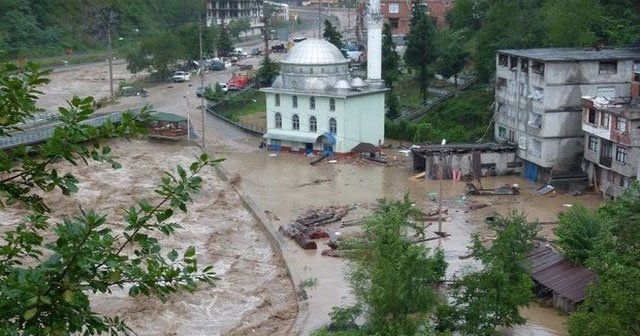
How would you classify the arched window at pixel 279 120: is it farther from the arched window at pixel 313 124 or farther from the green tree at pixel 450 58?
the green tree at pixel 450 58

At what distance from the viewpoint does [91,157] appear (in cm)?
570

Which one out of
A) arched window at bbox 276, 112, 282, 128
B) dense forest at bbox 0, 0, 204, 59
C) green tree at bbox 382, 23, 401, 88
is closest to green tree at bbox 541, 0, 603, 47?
green tree at bbox 382, 23, 401, 88

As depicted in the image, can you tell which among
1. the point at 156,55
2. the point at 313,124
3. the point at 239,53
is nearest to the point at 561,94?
the point at 313,124

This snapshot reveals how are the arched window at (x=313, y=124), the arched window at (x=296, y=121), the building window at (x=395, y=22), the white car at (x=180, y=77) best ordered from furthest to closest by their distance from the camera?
the building window at (x=395, y=22)
the white car at (x=180, y=77)
the arched window at (x=296, y=121)
the arched window at (x=313, y=124)

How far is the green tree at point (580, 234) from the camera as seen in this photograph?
20.9m

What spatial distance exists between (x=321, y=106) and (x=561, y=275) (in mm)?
22060

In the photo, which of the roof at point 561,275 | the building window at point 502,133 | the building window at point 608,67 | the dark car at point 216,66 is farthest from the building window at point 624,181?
the dark car at point 216,66

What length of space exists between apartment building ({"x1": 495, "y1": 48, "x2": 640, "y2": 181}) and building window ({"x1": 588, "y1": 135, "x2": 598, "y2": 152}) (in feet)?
3.96

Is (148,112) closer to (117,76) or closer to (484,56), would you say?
(484,56)

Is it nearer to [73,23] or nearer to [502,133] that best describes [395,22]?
[73,23]

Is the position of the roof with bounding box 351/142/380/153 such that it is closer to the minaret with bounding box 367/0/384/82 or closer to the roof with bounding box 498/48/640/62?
the minaret with bounding box 367/0/384/82

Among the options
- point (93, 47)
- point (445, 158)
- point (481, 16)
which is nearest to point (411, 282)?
point (445, 158)

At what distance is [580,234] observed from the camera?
21.2 metres

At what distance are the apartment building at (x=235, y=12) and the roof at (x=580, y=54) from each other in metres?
58.9
